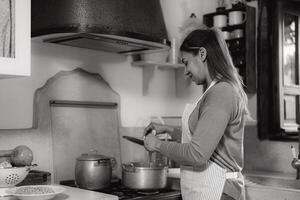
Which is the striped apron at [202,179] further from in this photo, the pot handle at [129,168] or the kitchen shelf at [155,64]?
the kitchen shelf at [155,64]

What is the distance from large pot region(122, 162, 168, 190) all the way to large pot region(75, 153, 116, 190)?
0.43 ft

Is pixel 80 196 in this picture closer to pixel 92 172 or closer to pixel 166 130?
pixel 92 172

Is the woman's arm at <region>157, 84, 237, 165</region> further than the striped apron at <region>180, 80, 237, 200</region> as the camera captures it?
No

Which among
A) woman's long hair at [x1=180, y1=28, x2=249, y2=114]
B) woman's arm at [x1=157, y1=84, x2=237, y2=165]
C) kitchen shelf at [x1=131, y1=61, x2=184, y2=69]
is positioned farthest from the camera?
kitchen shelf at [x1=131, y1=61, x2=184, y2=69]

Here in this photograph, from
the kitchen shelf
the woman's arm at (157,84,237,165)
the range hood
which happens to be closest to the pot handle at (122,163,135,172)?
the woman's arm at (157,84,237,165)

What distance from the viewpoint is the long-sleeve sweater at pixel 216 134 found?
1.94 metres

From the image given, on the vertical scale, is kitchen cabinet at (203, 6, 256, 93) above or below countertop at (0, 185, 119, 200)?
above

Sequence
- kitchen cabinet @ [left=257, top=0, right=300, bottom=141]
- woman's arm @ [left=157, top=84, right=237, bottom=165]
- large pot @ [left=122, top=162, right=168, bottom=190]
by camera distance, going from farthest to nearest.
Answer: kitchen cabinet @ [left=257, top=0, right=300, bottom=141], large pot @ [left=122, top=162, right=168, bottom=190], woman's arm @ [left=157, top=84, right=237, bottom=165]

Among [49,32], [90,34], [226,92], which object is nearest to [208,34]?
[226,92]

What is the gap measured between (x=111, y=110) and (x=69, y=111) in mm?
377

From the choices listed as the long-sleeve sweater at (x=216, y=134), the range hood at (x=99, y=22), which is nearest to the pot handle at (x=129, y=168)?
the long-sleeve sweater at (x=216, y=134)

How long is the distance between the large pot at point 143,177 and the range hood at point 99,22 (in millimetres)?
785

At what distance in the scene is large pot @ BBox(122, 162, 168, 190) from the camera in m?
2.59

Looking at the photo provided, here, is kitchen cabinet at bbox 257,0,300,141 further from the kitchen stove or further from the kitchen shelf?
the kitchen stove
